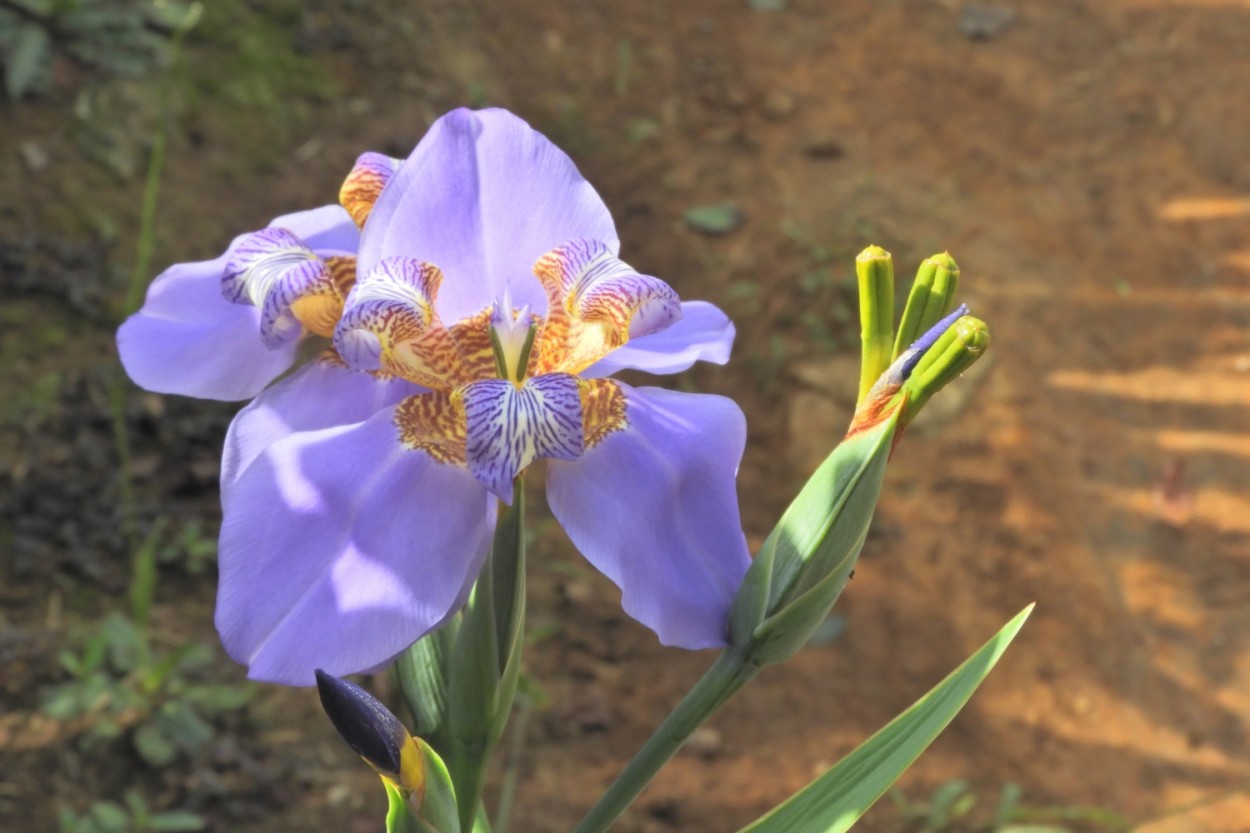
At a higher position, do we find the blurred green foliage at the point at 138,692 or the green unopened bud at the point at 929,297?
the green unopened bud at the point at 929,297

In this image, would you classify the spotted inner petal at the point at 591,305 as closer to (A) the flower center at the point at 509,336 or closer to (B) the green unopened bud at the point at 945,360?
(A) the flower center at the point at 509,336

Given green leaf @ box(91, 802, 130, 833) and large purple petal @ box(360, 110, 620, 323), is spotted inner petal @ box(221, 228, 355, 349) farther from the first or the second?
green leaf @ box(91, 802, 130, 833)

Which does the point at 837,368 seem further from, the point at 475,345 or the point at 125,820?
the point at 475,345

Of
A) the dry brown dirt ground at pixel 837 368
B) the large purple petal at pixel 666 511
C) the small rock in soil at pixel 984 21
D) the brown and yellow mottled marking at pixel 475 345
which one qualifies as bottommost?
the dry brown dirt ground at pixel 837 368

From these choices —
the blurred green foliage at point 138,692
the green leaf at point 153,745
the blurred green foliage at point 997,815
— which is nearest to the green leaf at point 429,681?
the blurred green foliage at point 138,692

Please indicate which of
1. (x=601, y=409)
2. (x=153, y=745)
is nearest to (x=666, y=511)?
(x=601, y=409)

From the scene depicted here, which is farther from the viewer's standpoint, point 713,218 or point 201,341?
point 713,218

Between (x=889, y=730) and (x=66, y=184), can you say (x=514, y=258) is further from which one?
(x=66, y=184)
